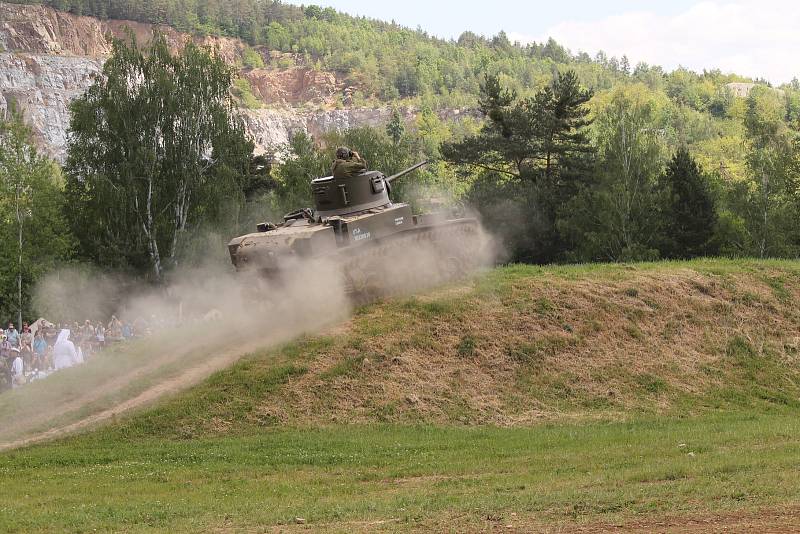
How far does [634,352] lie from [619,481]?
41.0 feet

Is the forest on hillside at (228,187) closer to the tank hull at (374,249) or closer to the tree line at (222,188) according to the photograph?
the tree line at (222,188)

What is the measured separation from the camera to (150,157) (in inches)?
1898

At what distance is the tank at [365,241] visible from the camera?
27438 millimetres

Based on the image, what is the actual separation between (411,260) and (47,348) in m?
10.5

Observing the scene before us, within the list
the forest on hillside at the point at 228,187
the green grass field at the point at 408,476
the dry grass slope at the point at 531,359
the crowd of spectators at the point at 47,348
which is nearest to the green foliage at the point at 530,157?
the forest on hillside at the point at 228,187

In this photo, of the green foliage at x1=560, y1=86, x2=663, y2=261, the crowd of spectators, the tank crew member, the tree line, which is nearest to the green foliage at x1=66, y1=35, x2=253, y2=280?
the tree line

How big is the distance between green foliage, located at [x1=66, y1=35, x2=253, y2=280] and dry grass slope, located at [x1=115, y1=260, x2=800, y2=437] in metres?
22.6

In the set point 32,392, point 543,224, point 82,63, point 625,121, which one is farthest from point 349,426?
point 82,63

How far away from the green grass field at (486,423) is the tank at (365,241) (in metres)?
1.39

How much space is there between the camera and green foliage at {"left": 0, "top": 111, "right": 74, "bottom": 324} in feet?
148

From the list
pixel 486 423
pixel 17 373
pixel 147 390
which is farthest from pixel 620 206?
pixel 17 373

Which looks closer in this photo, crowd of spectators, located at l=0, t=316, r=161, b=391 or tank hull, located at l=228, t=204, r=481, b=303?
tank hull, located at l=228, t=204, r=481, b=303

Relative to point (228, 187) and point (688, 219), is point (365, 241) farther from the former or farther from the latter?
point (688, 219)

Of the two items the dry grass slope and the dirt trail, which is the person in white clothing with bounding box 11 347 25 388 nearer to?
the dirt trail
